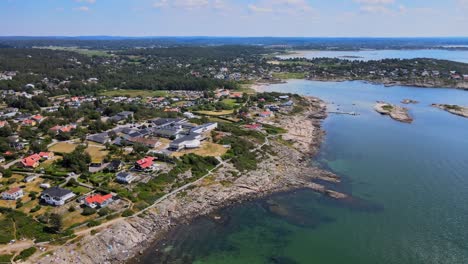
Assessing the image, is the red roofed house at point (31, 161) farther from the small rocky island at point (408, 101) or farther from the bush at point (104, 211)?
the small rocky island at point (408, 101)

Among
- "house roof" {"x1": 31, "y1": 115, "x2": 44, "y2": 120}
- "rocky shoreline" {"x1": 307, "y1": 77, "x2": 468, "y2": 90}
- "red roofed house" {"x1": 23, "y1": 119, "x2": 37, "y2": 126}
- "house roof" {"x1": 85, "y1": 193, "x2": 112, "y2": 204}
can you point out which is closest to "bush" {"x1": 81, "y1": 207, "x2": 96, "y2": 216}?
"house roof" {"x1": 85, "y1": 193, "x2": 112, "y2": 204}

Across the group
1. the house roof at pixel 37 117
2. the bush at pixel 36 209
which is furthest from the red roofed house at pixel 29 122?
the bush at pixel 36 209

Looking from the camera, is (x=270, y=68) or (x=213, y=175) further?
(x=270, y=68)

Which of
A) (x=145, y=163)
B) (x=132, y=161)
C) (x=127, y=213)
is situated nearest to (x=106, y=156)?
(x=132, y=161)

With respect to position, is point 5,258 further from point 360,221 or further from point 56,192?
point 360,221

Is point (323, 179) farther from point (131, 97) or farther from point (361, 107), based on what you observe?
point (131, 97)

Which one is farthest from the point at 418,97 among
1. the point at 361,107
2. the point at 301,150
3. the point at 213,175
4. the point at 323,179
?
the point at 213,175
